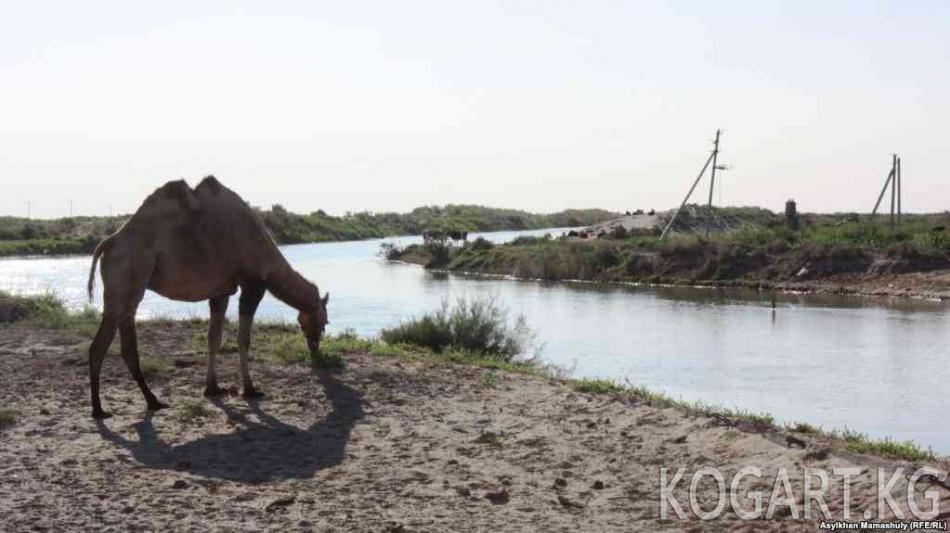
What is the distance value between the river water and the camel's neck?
494 centimetres

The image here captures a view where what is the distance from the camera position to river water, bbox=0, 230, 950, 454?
47.3ft

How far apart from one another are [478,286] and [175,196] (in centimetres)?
2972

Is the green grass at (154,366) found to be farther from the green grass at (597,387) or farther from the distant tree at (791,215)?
the distant tree at (791,215)

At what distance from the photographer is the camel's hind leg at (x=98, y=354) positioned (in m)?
9.35

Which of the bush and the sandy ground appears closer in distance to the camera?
the sandy ground

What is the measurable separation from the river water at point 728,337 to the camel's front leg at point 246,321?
5698 millimetres

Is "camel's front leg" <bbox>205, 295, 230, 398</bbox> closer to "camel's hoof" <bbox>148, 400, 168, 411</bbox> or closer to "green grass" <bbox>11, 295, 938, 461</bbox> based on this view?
"green grass" <bbox>11, 295, 938, 461</bbox>

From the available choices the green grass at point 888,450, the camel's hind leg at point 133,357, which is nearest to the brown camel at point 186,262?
the camel's hind leg at point 133,357

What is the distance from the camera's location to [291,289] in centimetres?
1152

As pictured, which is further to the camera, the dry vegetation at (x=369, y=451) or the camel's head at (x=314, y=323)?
the camel's head at (x=314, y=323)

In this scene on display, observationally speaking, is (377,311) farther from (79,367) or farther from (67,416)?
(67,416)

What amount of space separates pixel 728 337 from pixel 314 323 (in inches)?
521

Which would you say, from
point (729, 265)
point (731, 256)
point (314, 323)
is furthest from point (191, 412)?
point (731, 256)

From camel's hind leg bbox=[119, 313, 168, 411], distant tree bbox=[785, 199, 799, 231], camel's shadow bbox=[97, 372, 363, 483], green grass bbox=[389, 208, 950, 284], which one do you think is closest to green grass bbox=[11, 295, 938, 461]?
camel's hind leg bbox=[119, 313, 168, 411]
